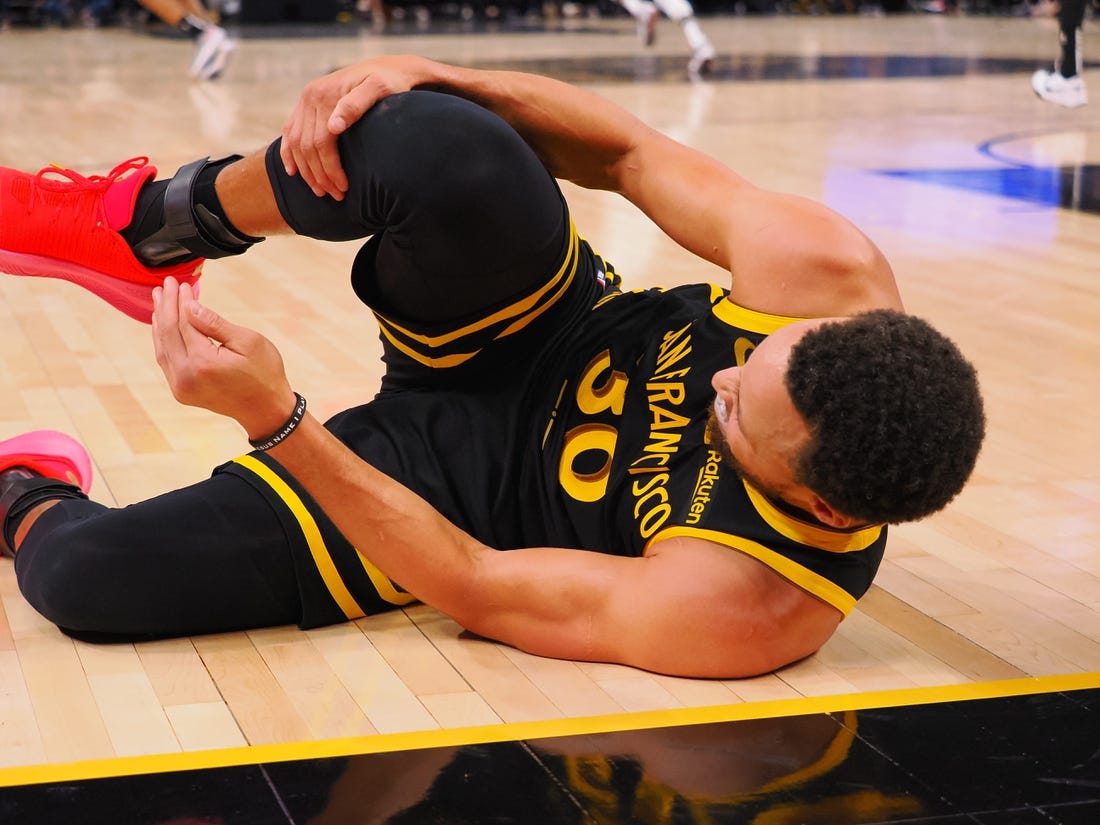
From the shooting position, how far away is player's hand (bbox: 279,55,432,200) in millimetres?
1759

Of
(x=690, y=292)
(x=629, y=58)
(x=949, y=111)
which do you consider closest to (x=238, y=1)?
(x=629, y=58)

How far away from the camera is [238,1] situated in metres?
15.7

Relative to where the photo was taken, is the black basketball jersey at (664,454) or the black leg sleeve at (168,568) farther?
the black leg sleeve at (168,568)

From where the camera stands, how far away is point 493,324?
1.94m

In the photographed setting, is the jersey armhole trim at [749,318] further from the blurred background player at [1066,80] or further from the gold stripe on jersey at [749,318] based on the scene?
the blurred background player at [1066,80]

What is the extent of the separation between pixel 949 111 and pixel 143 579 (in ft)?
23.4

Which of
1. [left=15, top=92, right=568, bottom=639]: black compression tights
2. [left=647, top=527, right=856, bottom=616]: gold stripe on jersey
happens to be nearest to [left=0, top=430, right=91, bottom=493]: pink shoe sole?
[left=15, top=92, right=568, bottom=639]: black compression tights

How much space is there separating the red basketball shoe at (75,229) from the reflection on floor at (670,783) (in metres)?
0.75

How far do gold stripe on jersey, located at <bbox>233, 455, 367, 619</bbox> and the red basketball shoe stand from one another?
0.97 ft

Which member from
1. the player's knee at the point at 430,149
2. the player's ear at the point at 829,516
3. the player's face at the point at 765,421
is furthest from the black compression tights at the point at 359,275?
the player's ear at the point at 829,516

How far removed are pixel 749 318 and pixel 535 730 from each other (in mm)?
537

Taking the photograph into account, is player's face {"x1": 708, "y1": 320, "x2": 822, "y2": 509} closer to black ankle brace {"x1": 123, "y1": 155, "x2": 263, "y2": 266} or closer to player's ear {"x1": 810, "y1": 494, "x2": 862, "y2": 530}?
player's ear {"x1": 810, "y1": 494, "x2": 862, "y2": 530}

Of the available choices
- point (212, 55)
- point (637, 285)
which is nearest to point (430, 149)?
point (637, 285)

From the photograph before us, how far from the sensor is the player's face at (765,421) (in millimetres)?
1562
